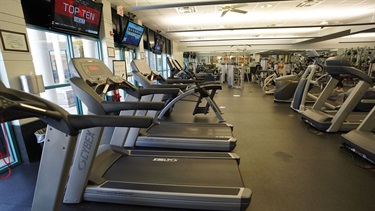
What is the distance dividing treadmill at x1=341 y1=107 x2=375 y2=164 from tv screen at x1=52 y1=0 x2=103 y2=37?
15.5 feet

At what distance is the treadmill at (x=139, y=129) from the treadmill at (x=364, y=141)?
1.57 m

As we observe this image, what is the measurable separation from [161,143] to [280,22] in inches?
279

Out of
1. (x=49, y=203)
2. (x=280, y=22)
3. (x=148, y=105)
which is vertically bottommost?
(x=49, y=203)

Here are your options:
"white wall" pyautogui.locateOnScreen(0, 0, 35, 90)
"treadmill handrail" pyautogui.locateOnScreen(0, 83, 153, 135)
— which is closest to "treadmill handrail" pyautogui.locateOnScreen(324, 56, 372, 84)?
"treadmill handrail" pyautogui.locateOnScreen(0, 83, 153, 135)

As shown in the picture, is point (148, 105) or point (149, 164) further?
point (149, 164)

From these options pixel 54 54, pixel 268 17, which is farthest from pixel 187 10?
pixel 54 54

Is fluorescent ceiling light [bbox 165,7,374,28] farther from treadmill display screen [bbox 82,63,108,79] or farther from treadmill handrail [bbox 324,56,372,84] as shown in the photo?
treadmill display screen [bbox 82,63,108,79]

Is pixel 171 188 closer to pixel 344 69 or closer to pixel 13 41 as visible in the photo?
pixel 13 41

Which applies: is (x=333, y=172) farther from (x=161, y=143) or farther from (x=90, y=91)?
(x=90, y=91)

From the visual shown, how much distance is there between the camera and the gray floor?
174cm

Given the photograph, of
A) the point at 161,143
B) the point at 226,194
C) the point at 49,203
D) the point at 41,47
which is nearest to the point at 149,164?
the point at 161,143

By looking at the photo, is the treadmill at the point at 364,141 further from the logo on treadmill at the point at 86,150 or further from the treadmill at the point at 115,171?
the logo on treadmill at the point at 86,150

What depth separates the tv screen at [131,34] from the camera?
5.29 metres

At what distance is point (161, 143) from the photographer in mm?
2867
